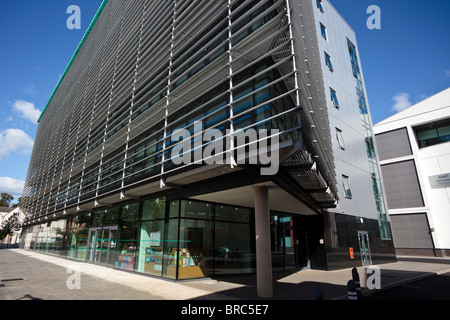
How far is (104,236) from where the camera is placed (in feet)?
58.0

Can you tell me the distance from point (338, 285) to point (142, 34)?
1787cm

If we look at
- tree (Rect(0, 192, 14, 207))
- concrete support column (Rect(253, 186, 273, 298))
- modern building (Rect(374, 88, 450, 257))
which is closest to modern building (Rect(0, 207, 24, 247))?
tree (Rect(0, 192, 14, 207))

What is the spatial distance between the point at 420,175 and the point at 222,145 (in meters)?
34.6

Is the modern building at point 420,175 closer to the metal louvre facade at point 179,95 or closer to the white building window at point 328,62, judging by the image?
the white building window at point 328,62

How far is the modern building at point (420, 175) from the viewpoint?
30578 millimetres

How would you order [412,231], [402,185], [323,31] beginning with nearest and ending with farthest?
[323,31]
[412,231]
[402,185]

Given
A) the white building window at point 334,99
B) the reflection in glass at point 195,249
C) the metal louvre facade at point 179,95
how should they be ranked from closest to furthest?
the metal louvre facade at point 179,95 → the reflection in glass at point 195,249 → the white building window at point 334,99

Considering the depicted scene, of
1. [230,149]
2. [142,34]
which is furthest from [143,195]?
[142,34]

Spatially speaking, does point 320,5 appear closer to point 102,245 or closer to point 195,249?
point 195,249

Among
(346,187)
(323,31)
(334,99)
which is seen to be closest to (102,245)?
(346,187)

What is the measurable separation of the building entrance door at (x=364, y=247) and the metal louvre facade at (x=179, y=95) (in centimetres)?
675

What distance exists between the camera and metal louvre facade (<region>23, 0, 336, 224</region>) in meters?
8.51

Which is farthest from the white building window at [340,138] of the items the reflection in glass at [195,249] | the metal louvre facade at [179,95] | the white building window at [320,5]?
the reflection in glass at [195,249]

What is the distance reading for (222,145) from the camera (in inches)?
354
